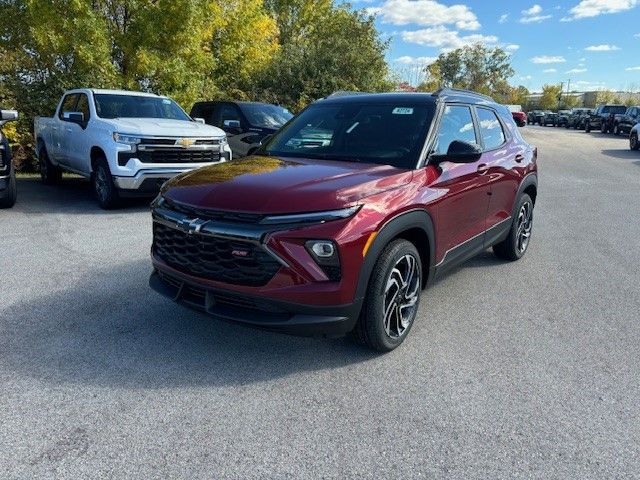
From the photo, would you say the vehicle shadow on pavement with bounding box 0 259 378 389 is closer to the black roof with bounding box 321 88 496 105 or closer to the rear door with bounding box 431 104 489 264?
the rear door with bounding box 431 104 489 264

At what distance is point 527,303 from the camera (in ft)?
15.1

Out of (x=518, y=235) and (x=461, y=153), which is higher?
(x=461, y=153)

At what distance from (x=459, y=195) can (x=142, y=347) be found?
2.57 m

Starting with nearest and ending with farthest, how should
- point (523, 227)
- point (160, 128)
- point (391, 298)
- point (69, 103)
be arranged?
1. point (391, 298)
2. point (523, 227)
3. point (160, 128)
4. point (69, 103)

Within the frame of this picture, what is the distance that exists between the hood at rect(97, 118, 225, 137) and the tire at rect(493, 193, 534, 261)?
4794 millimetres

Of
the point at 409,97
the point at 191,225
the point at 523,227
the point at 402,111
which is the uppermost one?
the point at 409,97

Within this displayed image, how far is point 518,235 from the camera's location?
5758 mm

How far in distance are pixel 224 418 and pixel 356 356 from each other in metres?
1.05

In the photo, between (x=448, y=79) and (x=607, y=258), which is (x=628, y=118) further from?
(x=448, y=79)

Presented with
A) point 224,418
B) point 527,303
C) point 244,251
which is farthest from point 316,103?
point 224,418

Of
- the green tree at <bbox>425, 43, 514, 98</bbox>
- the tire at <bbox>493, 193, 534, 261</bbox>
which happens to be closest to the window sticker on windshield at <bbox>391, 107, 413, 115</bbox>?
the tire at <bbox>493, 193, 534, 261</bbox>

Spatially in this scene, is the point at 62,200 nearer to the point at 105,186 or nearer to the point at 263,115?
the point at 105,186

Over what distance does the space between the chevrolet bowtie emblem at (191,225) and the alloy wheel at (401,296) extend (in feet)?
4.01

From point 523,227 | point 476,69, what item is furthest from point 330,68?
point 476,69
